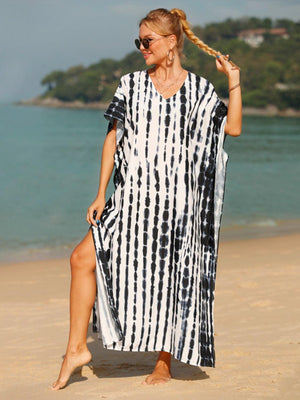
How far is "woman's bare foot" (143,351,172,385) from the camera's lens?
3.45 meters

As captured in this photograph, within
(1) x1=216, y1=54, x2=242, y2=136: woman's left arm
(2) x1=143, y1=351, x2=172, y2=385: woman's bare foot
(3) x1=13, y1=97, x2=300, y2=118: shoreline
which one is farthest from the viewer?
(3) x1=13, y1=97, x2=300, y2=118: shoreline

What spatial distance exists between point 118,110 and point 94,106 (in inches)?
3523

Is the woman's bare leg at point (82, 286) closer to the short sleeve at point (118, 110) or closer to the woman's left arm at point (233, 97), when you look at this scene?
the short sleeve at point (118, 110)

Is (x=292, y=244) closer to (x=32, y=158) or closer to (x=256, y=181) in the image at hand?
(x=256, y=181)

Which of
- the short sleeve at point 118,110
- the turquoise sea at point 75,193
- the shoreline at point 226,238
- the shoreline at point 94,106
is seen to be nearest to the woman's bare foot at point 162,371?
the short sleeve at point 118,110

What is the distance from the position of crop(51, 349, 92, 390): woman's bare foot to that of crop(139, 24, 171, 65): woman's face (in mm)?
1321

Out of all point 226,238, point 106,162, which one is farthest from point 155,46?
point 226,238

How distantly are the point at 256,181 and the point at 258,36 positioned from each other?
86.4 m

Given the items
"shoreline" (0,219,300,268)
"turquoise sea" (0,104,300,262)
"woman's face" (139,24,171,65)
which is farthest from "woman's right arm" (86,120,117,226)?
"turquoise sea" (0,104,300,262)

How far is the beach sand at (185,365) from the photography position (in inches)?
133

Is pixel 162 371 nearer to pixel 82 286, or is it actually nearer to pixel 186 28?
pixel 82 286

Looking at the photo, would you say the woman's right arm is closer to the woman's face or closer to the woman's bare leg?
the woman's bare leg

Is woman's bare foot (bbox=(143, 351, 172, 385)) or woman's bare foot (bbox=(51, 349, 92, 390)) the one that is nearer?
woman's bare foot (bbox=(51, 349, 92, 390))

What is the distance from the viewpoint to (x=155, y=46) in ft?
10.7
